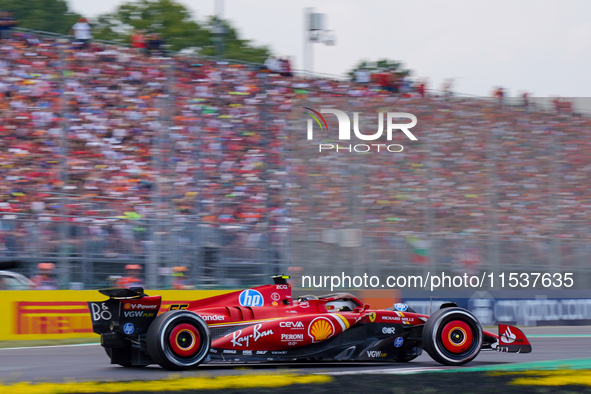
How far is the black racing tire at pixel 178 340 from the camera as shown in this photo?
7.31 m

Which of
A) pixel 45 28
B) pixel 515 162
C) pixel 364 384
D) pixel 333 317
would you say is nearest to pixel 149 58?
pixel 515 162

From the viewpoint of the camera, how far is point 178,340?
291 inches

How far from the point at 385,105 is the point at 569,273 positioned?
6.22 meters

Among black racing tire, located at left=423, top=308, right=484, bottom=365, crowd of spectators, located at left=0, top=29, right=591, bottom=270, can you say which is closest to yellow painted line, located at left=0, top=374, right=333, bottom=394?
black racing tire, located at left=423, top=308, right=484, bottom=365

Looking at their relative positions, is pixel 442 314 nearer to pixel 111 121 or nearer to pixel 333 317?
pixel 333 317

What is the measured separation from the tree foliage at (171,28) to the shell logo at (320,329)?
30304 mm

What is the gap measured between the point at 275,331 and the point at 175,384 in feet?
4.97

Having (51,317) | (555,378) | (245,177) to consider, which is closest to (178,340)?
(555,378)

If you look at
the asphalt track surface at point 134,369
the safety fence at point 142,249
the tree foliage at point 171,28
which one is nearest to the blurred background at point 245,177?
the safety fence at point 142,249

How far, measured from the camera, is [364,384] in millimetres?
6637

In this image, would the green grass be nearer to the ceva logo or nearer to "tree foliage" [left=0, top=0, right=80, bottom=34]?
the ceva logo

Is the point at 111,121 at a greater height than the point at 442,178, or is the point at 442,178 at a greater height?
the point at 111,121

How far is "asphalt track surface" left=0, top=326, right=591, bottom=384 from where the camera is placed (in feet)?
24.0

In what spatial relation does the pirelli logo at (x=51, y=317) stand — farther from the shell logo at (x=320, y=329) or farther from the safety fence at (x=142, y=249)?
the shell logo at (x=320, y=329)
